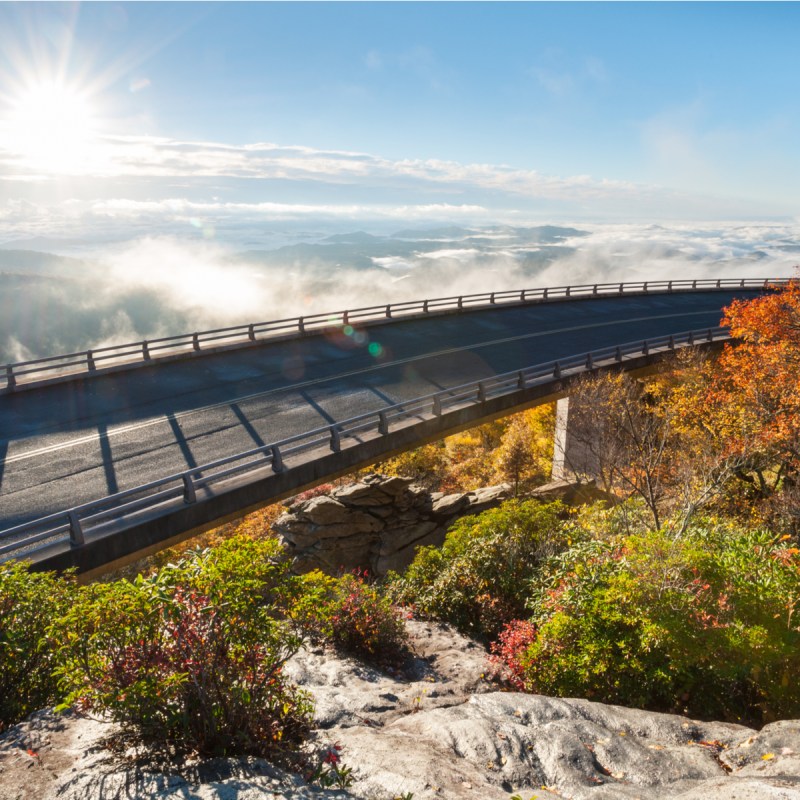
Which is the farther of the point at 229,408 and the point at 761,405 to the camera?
the point at 229,408

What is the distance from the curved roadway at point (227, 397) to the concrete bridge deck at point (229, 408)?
2.6 inches

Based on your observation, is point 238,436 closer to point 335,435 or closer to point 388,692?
point 335,435

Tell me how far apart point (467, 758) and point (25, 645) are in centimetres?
688

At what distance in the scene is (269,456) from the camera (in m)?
17.8

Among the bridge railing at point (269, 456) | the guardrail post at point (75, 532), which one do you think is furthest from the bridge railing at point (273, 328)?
the guardrail post at point (75, 532)

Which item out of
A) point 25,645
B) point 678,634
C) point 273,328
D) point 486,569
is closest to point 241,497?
point 486,569

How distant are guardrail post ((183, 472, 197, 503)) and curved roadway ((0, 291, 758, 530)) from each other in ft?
9.51

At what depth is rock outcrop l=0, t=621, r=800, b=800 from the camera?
6707 mm

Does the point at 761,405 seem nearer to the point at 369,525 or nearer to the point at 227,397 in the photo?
the point at 369,525

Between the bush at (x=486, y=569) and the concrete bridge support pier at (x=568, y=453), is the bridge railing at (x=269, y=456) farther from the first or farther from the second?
the bush at (x=486, y=569)

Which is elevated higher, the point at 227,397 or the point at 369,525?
the point at 227,397

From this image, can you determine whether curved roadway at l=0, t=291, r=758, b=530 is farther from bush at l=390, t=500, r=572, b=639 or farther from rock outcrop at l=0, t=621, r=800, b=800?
rock outcrop at l=0, t=621, r=800, b=800

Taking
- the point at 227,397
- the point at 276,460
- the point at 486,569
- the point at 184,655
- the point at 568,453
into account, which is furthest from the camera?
the point at 568,453

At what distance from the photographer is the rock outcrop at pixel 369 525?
29.5 m
